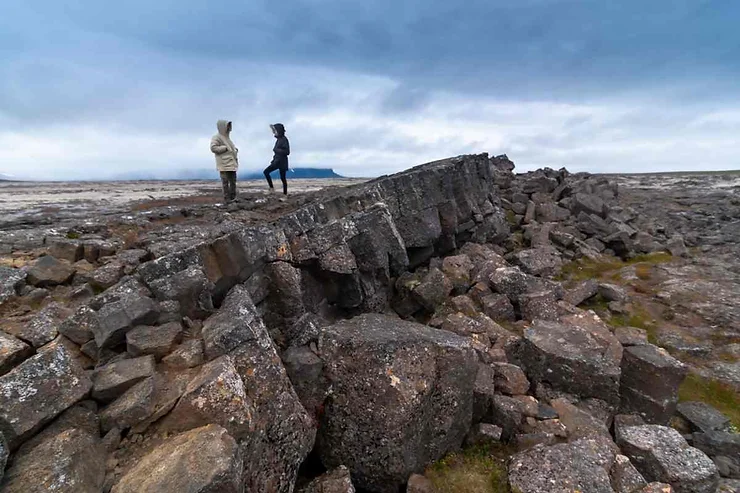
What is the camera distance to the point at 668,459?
6621mm

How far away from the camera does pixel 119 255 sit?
7.88 m

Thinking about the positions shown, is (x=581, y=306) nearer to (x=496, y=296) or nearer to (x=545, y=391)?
(x=496, y=296)

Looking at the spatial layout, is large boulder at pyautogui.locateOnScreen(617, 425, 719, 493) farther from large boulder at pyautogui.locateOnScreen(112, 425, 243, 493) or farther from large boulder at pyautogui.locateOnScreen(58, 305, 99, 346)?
large boulder at pyautogui.locateOnScreen(58, 305, 99, 346)

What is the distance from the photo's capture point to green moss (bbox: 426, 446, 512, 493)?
6.15 m

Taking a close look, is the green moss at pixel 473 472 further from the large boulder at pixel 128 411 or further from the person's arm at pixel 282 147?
the person's arm at pixel 282 147

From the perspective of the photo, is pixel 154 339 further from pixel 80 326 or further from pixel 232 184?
pixel 232 184

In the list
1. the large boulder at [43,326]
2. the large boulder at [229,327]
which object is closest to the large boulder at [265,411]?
the large boulder at [229,327]

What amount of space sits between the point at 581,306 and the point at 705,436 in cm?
505

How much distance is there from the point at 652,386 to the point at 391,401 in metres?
5.80

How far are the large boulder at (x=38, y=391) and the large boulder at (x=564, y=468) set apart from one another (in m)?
5.73

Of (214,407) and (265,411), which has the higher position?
(214,407)

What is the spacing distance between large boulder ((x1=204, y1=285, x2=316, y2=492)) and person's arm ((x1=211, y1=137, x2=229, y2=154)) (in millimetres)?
10231

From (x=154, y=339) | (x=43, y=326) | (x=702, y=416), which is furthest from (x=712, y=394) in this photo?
(x=43, y=326)

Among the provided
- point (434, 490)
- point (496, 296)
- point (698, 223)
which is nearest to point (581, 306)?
point (496, 296)
